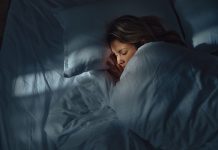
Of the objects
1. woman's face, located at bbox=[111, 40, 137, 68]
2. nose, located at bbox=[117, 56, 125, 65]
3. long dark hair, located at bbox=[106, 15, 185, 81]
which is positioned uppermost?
long dark hair, located at bbox=[106, 15, 185, 81]

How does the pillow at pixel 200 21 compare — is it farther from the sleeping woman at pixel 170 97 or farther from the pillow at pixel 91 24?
the sleeping woman at pixel 170 97

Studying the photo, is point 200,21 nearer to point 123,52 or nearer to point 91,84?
point 123,52

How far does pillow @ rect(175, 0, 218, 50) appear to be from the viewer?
1.47 m

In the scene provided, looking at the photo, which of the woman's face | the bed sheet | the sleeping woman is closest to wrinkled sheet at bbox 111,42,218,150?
the sleeping woman

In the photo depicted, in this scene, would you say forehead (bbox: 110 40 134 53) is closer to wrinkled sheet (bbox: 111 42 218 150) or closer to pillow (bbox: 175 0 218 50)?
wrinkled sheet (bbox: 111 42 218 150)

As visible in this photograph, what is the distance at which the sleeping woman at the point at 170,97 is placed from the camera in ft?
3.28

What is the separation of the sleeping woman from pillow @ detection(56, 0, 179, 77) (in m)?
0.20

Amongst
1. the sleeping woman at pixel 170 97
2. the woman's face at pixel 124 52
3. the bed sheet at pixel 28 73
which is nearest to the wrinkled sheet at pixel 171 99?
the sleeping woman at pixel 170 97

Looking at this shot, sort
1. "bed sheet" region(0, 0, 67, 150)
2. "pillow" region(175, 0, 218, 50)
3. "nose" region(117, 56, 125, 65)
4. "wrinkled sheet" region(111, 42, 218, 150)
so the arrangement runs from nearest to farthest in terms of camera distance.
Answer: "wrinkled sheet" region(111, 42, 218, 150) < "bed sheet" region(0, 0, 67, 150) < "nose" region(117, 56, 125, 65) < "pillow" region(175, 0, 218, 50)

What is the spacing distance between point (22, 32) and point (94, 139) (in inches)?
25.4

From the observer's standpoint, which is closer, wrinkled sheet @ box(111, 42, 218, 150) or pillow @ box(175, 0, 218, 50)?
wrinkled sheet @ box(111, 42, 218, 150)

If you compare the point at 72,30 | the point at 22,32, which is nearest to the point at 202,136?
the point at 72,30

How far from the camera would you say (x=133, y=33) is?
1.34m

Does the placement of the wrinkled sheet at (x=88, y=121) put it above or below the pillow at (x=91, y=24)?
below
